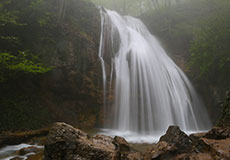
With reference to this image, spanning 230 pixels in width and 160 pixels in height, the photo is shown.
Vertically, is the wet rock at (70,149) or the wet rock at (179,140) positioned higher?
the wet rock at (70,149)

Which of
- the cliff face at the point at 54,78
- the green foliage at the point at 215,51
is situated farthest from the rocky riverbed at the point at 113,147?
the green foliage at the point at 215,51

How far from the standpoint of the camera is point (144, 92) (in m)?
9.79

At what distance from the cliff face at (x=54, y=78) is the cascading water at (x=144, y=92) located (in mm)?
1052

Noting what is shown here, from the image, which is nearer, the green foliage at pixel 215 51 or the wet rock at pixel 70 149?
the wet rock at pixel 70 149

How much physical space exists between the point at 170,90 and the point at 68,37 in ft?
24.8

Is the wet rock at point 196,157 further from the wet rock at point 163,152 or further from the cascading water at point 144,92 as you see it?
the cascading water at point 144,92

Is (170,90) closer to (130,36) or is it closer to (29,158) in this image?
(130,36)

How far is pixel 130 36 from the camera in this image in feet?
46.1

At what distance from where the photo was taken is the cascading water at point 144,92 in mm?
8820

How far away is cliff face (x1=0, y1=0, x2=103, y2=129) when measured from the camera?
711cm

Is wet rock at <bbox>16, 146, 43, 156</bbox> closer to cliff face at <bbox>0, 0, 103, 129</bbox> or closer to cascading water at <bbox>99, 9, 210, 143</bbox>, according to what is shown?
cliff face at <bbox>0, 0, 103, 129</bbox>

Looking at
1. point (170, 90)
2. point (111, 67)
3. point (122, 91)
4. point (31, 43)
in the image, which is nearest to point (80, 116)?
point (122, 91)

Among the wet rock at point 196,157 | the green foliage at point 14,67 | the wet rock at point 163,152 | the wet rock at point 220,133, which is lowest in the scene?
the wet rock at point 163,152

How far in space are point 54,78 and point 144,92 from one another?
5564mm
